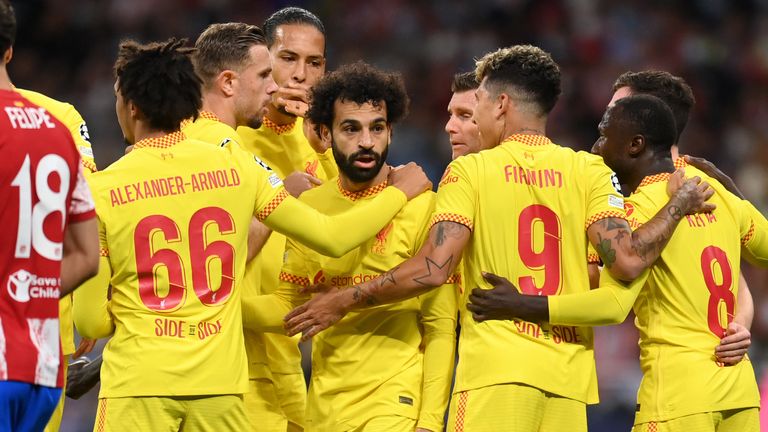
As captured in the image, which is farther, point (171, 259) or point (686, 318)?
point (686, 318)

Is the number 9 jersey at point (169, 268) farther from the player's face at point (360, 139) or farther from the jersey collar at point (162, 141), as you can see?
the player's face at point (360, 139)

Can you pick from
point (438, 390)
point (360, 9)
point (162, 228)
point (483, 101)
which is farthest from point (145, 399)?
point (360, 9)

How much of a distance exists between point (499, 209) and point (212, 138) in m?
1.58

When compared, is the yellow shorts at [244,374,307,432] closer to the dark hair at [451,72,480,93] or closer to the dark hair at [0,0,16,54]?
the dark hair at [451,72,480,93]

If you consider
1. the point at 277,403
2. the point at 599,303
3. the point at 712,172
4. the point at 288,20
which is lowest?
the point at 277,403

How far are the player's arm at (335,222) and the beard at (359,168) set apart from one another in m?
0.16

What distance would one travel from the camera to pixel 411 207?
6262 millimetres

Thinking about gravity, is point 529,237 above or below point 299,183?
below

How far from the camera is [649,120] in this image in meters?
6.29

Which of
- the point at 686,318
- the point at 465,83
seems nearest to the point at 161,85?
the point at 465,83

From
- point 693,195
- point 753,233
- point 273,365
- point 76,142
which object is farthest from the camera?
point 273,365

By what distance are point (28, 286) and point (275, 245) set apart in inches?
120

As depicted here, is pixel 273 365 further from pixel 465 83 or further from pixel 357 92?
pixel 465 83

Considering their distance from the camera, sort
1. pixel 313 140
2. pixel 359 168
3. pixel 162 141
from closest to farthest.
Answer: pixel 162 141
pixel 359 168
pixel 313 140
